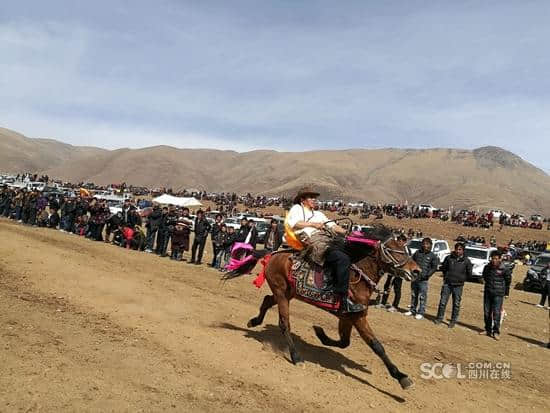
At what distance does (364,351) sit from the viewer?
351 inches

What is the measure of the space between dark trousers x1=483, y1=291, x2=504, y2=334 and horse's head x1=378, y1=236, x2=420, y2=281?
5559mm

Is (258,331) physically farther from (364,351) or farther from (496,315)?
(496,315)

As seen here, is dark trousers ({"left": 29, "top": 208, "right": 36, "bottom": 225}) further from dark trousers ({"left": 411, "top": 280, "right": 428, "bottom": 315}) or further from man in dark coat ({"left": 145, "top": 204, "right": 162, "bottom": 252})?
dark trousers ({"left": 411, "top": 280, "right": 428, "bottom": 315})

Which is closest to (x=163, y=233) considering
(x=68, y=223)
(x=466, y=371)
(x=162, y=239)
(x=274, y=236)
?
(x=162, y=239)

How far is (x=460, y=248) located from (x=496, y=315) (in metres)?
2.00

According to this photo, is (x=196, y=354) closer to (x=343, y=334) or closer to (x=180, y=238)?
(x=343, y=334)

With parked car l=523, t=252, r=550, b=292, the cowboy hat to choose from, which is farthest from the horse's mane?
parked car l=523, t=252, r=550, b=292

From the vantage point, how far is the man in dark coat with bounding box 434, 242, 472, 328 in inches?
494

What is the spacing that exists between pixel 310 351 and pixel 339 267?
201 cm

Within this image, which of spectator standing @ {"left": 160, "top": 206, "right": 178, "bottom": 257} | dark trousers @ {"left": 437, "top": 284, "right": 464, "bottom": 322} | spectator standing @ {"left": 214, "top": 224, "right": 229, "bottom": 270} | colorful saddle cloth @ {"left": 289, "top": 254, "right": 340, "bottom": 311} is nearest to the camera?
colorful saddle cloth @ {"left": 289, "top": 254, "right": 340, "bottom": 311}

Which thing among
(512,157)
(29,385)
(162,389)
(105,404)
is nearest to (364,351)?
(162,389)

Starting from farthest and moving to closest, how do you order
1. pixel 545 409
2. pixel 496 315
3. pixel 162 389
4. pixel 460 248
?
pixel 460 248, pixel 496 315, pixel 545 409, pixel 162 389

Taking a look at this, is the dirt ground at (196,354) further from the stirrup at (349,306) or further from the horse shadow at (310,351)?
the stirrup at (349,306)

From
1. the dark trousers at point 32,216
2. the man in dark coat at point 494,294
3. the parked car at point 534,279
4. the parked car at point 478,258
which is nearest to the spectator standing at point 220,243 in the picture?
the man in dark coat at point 494,294
